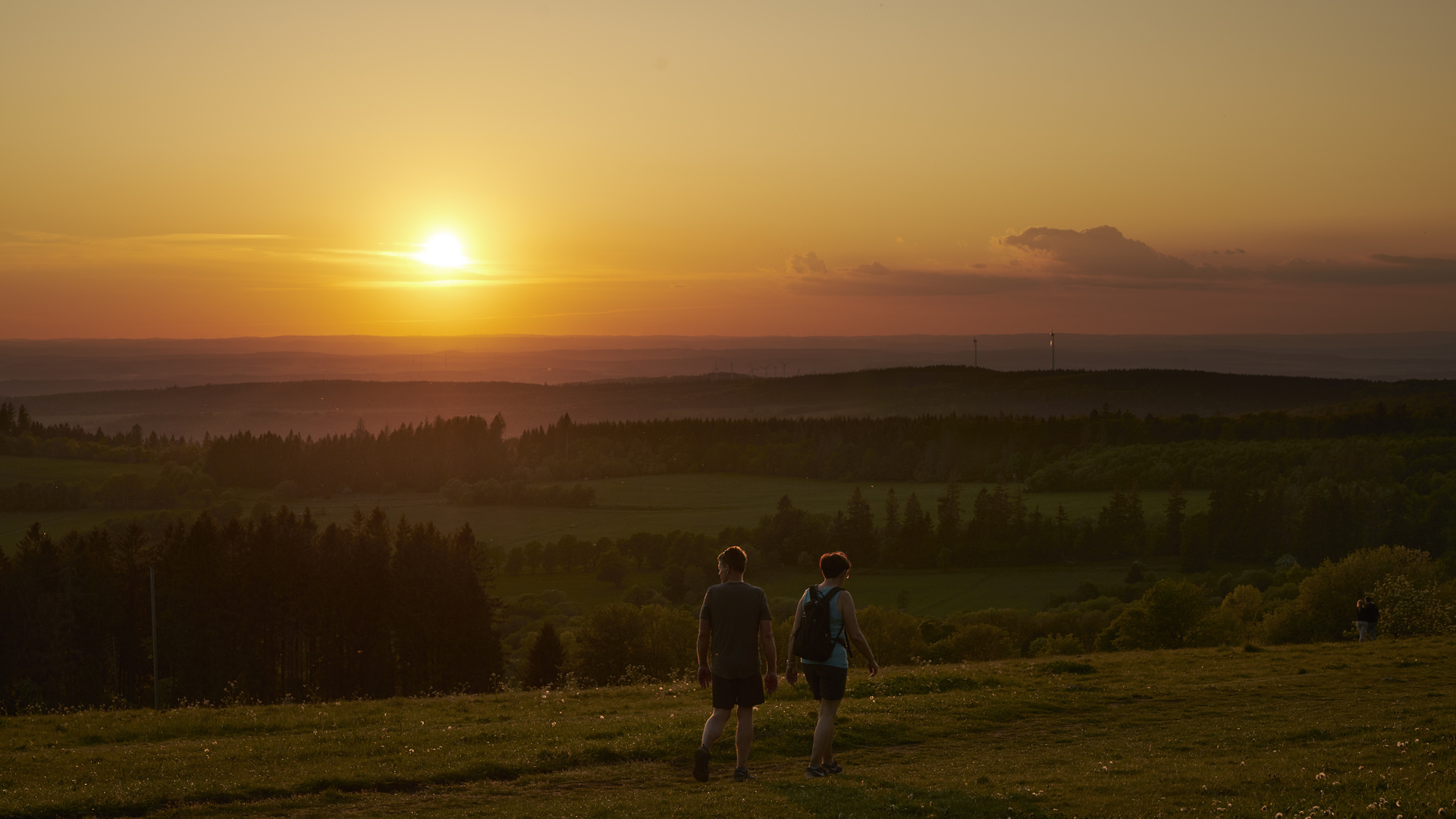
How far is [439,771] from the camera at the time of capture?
1439 cm

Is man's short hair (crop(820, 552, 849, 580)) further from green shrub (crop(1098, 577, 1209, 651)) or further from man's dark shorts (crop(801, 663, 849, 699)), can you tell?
green shrub (crop(1098, 577, 1209, 651))

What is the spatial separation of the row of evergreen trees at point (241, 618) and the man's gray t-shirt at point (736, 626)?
48193 millimetres

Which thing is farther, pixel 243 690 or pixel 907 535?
pixel 907 535

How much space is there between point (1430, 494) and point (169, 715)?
15549cm

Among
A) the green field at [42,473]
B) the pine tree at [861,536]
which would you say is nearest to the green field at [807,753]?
the pine tree at [861,536]

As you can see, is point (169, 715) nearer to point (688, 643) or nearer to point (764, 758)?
point (764, 758)

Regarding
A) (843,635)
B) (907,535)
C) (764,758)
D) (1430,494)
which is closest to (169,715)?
→ (764,758)

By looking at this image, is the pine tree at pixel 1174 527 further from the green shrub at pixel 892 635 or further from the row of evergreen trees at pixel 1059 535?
the green shrub at pixel 892 635

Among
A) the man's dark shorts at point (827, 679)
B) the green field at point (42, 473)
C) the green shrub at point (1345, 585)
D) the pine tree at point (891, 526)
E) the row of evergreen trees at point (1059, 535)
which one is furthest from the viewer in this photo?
the green field at point (42, 473)

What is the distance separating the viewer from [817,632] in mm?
13039

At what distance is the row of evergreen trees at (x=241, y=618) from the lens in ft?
188

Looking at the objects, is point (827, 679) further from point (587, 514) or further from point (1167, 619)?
point (587, 514)

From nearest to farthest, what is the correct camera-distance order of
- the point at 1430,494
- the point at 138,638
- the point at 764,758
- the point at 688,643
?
the point at 764,758 → the point at 138,638 → the point at 688,643 → the point at 1430,494

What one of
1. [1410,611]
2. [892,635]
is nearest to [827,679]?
[1410,611]
